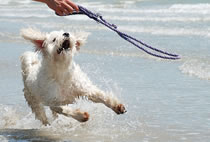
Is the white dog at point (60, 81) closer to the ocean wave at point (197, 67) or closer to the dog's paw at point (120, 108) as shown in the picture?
the dog's paw at point (120, 108)

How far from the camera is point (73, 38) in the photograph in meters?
5.93

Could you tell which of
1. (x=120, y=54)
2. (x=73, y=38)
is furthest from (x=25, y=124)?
(x=120, y=54)

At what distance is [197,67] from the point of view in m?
9.79

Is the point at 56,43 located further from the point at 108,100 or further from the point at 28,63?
the point at 28,63

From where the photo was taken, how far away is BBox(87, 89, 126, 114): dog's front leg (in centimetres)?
616

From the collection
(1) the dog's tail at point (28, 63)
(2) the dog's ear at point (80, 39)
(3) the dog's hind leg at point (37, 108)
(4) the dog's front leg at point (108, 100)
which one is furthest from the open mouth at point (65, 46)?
(3) the dog's hind leg at point (37, 108)

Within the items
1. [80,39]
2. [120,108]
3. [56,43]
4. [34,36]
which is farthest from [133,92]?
[56,43]

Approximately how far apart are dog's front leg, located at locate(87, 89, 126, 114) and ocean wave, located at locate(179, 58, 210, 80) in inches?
120

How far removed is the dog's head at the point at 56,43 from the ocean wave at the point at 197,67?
11.5 feet

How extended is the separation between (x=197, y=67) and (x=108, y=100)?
393 cm

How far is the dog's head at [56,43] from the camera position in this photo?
5848 mm

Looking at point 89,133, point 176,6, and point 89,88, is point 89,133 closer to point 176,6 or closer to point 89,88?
point 89,88

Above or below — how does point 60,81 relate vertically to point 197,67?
above

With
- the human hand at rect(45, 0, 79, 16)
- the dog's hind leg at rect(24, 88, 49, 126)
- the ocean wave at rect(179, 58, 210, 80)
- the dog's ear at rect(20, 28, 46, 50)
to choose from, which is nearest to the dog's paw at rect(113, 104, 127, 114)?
the dog's ear at rect(20, 28, 46, 50)
